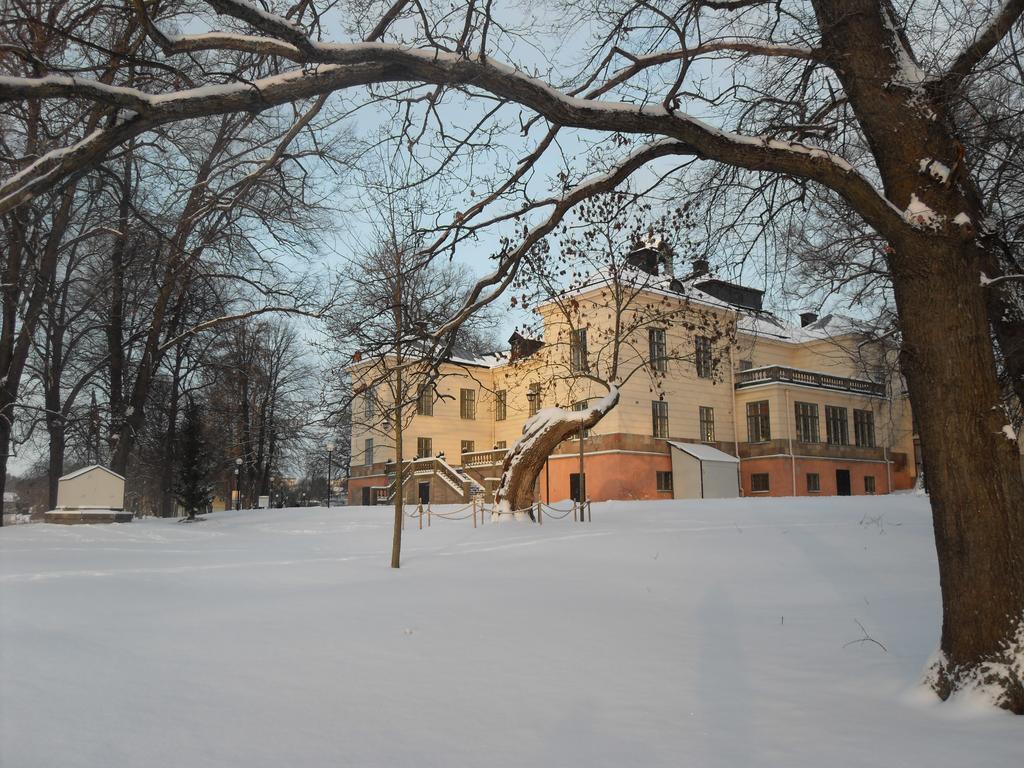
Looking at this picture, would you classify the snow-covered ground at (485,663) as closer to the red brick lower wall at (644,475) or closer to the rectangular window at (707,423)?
the red brick lower wall at (644,475)

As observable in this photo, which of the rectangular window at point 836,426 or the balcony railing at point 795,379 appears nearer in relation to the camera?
the balcony railing at point 795,379

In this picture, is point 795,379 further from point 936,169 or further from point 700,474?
point 936,169

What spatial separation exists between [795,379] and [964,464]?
126ft

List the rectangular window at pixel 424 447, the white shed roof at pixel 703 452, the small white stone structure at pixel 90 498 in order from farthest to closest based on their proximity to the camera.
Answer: the rectangular window at pixel 424 447
the white shed roof at pixel 703 452
the small white stone structure at pixel 90 498

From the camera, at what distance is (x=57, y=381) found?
26.4 metres

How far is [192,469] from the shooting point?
32.9m

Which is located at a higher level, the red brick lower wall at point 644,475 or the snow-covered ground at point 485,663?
the red brick lower wall at point 644,475

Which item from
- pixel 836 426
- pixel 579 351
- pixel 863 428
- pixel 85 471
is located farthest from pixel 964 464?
pixel 863 428

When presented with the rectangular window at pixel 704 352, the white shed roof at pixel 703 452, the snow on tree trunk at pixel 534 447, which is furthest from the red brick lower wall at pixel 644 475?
the snow on tree trunk at pixel 534 447

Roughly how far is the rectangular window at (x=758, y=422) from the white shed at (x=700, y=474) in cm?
340

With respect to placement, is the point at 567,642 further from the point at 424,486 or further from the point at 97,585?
the point at 424,486

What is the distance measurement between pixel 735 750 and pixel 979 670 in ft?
6.33

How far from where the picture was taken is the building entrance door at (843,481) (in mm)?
43562

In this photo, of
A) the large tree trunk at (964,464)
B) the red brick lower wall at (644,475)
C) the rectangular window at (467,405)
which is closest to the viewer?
the large tree trunk at (964,464)
